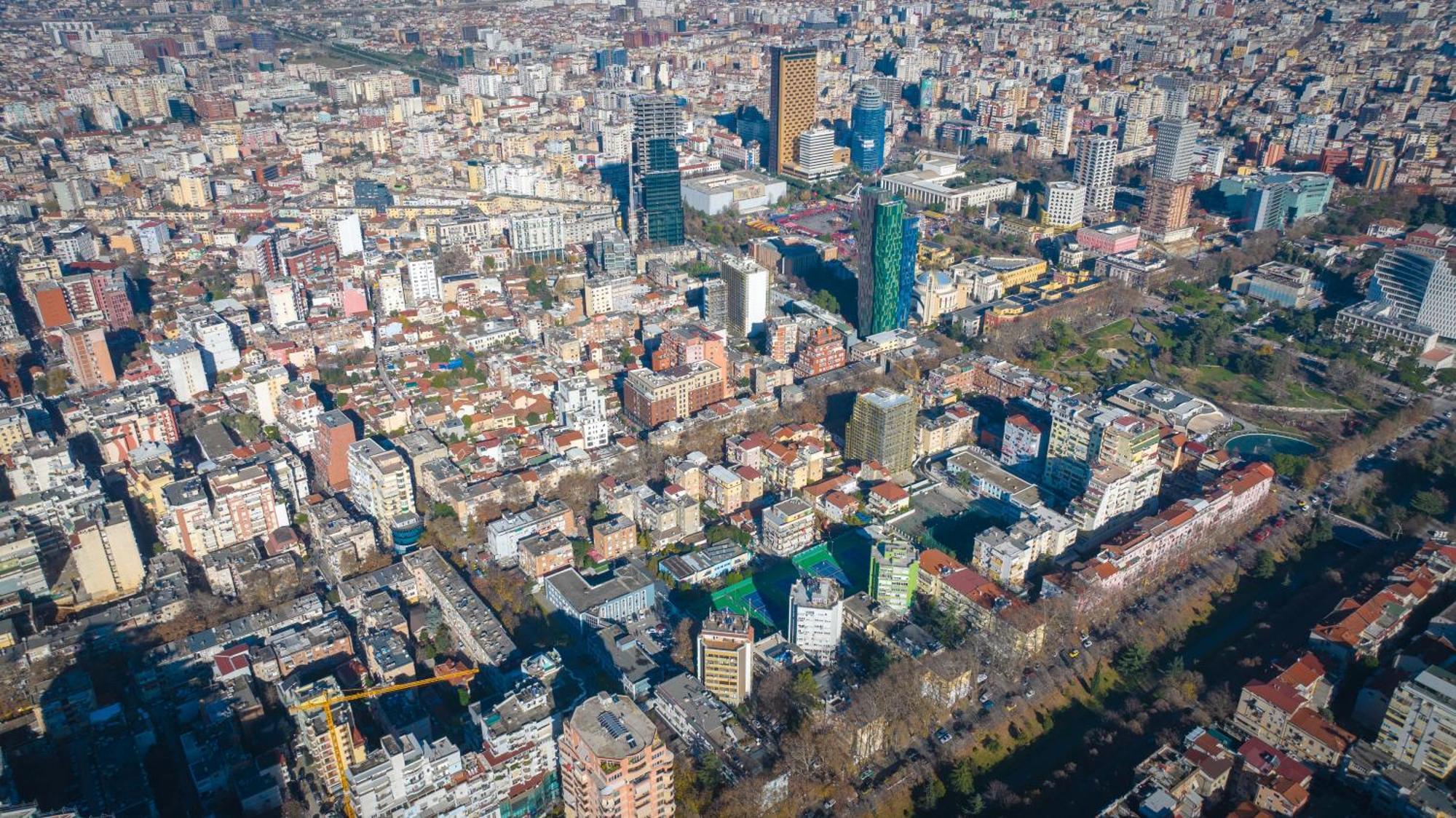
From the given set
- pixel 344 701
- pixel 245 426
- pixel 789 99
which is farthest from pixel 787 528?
pixel 789 99

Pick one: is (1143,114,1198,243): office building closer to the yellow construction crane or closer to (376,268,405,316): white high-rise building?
(376,268,405,316): white high-rise building

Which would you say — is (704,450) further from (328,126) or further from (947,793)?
(328,126)

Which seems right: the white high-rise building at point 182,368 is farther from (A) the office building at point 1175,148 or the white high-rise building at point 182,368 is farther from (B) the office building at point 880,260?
(A) the office building at point 1175,148


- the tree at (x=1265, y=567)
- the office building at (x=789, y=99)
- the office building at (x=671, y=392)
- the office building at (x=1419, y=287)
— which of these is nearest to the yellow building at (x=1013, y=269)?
the office building at (x=1419, y=287)

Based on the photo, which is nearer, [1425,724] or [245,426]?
[1425,724]

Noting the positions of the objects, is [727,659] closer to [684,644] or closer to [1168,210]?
[684,644]
